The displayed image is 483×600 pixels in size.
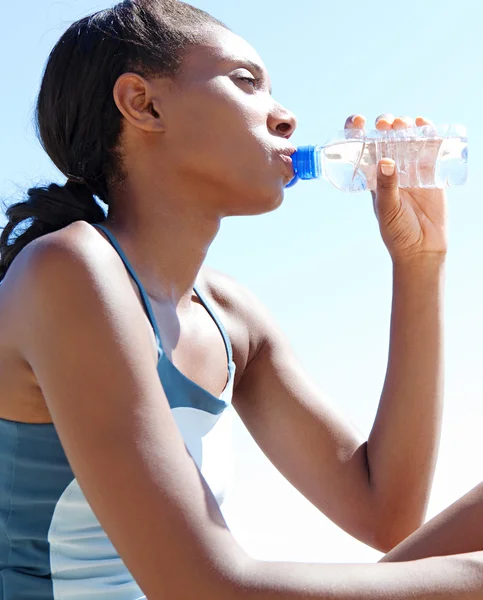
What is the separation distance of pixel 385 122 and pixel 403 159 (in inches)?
13.5

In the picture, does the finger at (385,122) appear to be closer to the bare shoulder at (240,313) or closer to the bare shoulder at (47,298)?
the bare shoulder at (240,313)

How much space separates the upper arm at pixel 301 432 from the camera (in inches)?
115

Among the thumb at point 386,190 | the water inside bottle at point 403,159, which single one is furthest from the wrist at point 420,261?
the water inside bottle at point 403,159

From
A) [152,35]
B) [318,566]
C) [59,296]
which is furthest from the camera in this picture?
[152,35]

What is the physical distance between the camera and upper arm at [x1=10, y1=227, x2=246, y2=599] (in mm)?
A: 1846

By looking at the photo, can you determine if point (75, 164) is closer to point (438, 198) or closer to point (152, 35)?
point (152, 35)

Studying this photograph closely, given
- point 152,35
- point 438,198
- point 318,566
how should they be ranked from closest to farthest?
point 318,566, point 152,35, point 438,198

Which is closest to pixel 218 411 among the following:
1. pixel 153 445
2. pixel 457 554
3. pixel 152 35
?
pixel 153 445

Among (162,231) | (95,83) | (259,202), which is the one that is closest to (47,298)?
(162,231)

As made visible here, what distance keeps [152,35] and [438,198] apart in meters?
1.14

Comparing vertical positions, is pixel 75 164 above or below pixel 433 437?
above

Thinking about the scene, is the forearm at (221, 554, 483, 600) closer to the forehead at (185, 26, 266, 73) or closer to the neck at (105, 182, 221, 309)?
the neck at (105, 182, 221, 309)

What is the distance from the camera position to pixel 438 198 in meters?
3.14

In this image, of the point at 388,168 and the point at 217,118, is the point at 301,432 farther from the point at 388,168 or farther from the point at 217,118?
the point at 217,118
